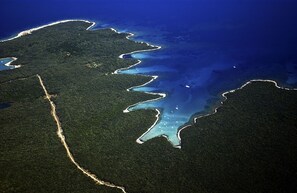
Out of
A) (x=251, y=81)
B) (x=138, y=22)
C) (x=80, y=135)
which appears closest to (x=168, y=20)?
(x=138, y=22)

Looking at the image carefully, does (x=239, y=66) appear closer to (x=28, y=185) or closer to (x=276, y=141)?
(x=276, y=141)

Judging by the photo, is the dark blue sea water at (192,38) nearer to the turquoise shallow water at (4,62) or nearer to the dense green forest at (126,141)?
the dense green forest at (126,141)

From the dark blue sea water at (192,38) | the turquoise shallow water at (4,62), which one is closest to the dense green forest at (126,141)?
the dark blue sea water at (192,38)

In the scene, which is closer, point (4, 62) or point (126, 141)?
point (126, 141)

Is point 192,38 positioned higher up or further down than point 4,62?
higher up

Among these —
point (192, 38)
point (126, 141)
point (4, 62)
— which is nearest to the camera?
point (126, 141)

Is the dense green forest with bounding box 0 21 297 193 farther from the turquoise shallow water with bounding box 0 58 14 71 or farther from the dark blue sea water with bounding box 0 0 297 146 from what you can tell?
the turquoise shallow water with bounding box 0 58 14 71

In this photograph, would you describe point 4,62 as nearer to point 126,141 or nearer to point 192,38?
point 126,141

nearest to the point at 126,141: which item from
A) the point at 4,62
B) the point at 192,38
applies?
the point at 4,62
